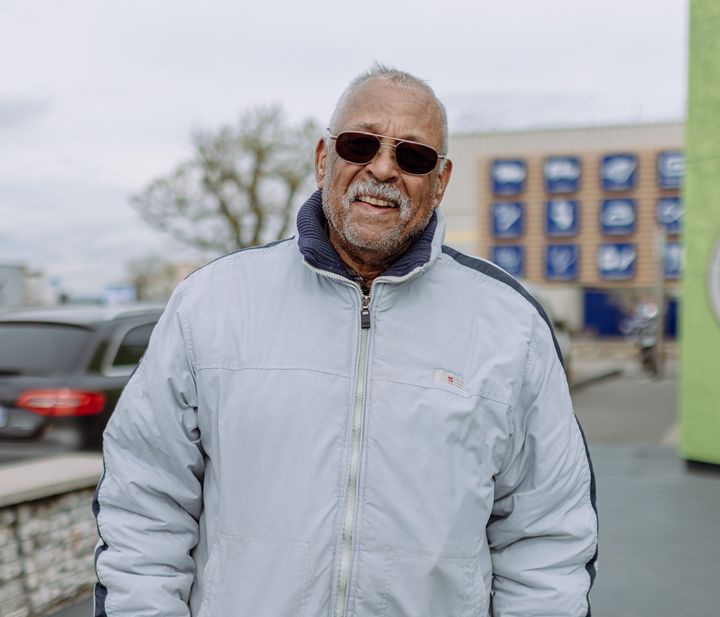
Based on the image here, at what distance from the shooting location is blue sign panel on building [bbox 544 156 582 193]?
39188 millimetres

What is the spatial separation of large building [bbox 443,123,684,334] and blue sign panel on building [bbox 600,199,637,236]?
0.04 meters

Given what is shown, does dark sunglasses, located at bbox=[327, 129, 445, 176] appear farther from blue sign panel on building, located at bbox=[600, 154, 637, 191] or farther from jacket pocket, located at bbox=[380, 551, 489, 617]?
blue sign panel on building, located at bbox=[600, 154, 637, 191]

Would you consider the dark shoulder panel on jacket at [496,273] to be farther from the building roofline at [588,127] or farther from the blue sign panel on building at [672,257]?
the building roofline at [588,127]

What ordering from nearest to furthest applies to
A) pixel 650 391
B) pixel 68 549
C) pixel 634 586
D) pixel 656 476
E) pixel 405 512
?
pixel 405 512 < pixel 68 549 < pixel 634 586 < pixel 656 476 < pixel 650 391

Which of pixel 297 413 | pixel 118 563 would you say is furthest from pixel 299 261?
pixel 118 563

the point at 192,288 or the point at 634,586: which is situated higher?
the point at 192,288

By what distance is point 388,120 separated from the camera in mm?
1890

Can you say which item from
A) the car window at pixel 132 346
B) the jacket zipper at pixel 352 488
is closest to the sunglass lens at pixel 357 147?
the jacket zipper at pixel 352 488

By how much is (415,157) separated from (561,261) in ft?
127

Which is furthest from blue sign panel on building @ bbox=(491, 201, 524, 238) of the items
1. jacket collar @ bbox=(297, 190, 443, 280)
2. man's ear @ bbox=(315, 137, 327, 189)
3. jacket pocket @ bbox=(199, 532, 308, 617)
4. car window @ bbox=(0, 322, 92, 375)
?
jacket pocket @ bbox=(199, 532, 308, 617)

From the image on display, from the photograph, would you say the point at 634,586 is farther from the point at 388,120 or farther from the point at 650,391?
the point at 650,391

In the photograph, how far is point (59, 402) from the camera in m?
6.10

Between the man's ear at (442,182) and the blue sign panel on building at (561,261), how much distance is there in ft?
126

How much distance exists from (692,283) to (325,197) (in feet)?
22.8
